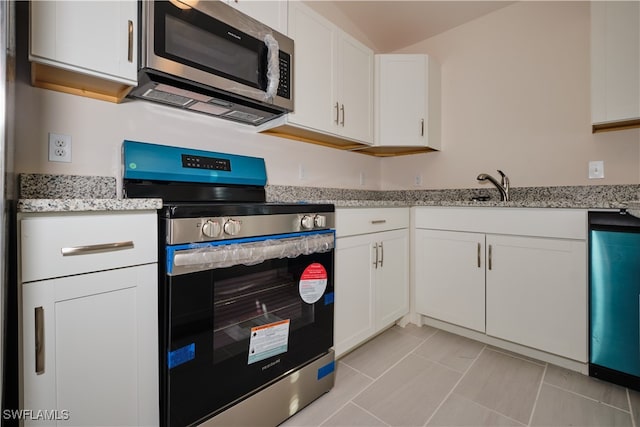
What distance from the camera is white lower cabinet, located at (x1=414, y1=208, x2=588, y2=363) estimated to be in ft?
5.23

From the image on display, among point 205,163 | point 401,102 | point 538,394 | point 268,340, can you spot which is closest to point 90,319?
point 268,340

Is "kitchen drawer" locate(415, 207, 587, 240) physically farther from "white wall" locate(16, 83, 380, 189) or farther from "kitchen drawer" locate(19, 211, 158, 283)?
"kitchen drawer" locate(19, 211, 158, 283)

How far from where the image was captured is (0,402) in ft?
2.29

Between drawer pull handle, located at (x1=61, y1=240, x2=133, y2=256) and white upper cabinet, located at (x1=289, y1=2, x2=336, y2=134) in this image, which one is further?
white upper cabinet, located at (x1=289, y1=2, x2=336, y2=134)

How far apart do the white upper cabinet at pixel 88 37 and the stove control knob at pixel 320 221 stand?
931mm

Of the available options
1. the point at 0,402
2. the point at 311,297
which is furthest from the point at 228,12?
the point at 0,402

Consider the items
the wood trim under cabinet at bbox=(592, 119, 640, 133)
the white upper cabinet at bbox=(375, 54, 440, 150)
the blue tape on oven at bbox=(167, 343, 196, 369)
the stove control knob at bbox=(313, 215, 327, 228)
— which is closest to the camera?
the blue tape on oven at bbox=(167, 343, 196, 369)

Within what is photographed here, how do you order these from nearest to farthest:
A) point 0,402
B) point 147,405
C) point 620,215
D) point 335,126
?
1. point 0,402
2. point 147,405
3. point 620,215
4. point 335,126

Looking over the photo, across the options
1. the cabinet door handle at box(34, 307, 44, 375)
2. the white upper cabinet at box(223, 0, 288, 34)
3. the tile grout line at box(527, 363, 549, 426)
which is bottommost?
the tile grout line at box(527, 363, 549, 426)

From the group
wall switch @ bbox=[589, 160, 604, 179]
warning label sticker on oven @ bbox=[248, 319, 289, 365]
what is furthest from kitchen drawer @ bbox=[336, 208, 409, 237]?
wall switch @ bbox=[589, 160, 604, 179]

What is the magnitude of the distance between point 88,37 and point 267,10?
89 centimetres

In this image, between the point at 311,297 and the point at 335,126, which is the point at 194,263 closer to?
the point at 311,297

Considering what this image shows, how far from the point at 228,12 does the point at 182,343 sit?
144 cm

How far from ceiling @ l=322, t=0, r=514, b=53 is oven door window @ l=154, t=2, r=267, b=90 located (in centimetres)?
128
